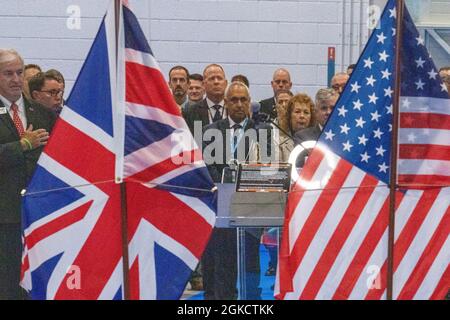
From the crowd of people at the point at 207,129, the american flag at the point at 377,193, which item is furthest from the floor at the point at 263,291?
the american flag at the point at 377,193

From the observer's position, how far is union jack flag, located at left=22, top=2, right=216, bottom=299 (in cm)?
450

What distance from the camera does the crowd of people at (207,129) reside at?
5.81 meters

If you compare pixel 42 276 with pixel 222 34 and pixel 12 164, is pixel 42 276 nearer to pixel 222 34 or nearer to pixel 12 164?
pixel 12 164

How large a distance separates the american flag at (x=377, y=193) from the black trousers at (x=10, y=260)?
1772mm

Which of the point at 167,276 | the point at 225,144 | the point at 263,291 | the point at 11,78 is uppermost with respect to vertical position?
the point at 11,78

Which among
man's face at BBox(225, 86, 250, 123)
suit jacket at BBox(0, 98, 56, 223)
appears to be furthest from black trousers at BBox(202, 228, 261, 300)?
suit jacket at BBox(0, 98, 56, 223)

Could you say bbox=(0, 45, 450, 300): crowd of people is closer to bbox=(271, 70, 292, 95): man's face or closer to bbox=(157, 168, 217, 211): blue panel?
bbox=(271, 70, 292, 95): man's face

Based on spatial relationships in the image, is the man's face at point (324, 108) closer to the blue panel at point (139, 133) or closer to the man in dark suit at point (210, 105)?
the man in dark suit at point (210, 105)

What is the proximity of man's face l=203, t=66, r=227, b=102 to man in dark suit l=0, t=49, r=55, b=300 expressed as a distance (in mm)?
2167

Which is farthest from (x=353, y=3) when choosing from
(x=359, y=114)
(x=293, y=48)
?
(x=359, y=114)

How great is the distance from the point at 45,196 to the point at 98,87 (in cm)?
49

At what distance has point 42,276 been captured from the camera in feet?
14.9

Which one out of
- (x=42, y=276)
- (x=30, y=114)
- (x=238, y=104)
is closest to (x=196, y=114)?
(x=238, y=104)
